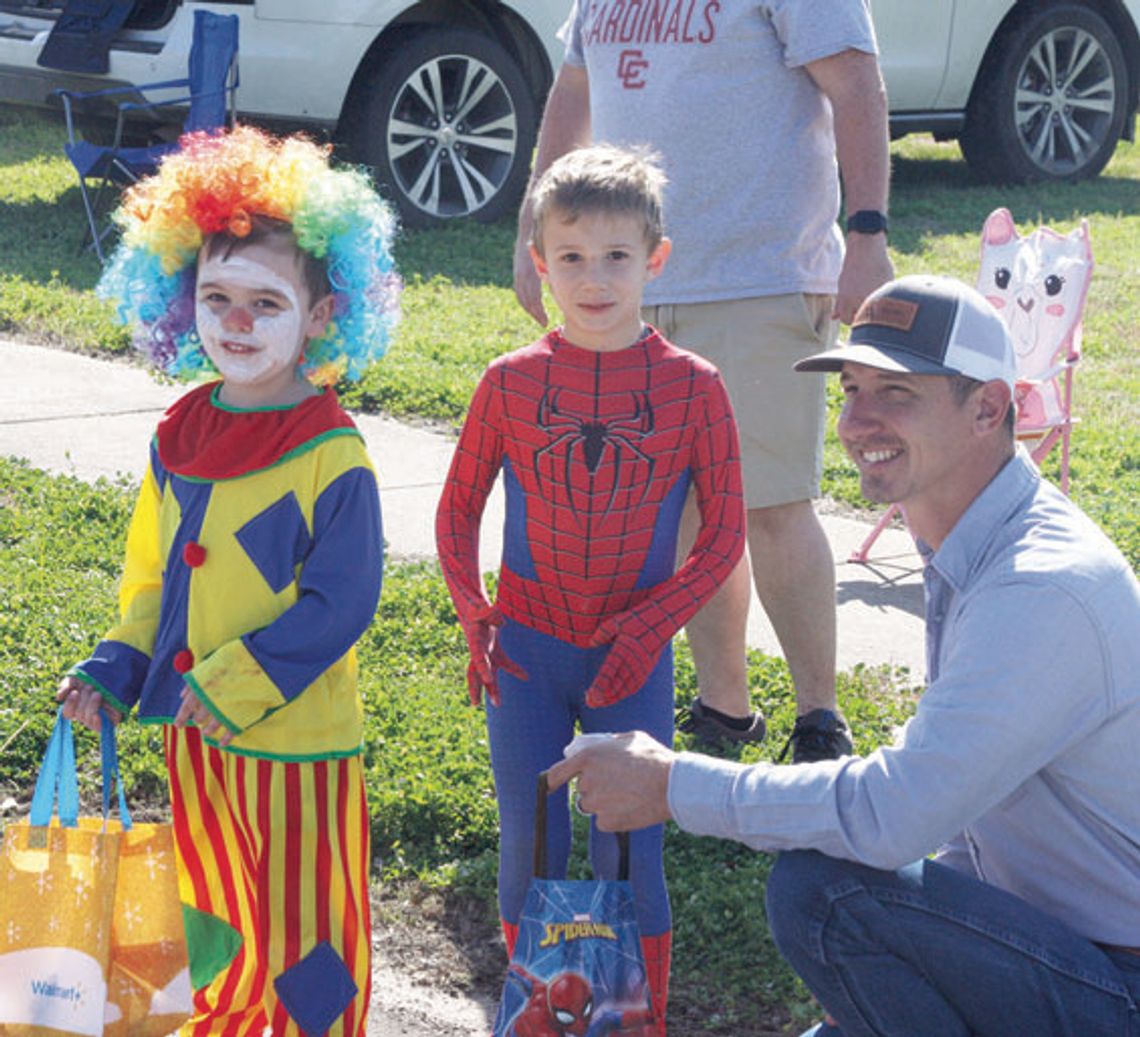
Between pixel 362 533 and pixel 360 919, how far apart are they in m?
0.69

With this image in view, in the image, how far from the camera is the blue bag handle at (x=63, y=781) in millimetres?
3234

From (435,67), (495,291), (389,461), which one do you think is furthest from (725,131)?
(435,67)

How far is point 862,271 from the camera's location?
4.46 m

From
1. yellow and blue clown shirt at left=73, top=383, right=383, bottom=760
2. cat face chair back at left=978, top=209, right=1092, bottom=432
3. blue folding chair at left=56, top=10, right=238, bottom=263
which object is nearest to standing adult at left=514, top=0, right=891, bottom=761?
yellow and blue clown shirt at left=73, top=383, right=383, bottom=760

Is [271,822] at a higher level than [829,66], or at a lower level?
lower

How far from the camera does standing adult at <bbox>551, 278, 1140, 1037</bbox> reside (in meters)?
2.81

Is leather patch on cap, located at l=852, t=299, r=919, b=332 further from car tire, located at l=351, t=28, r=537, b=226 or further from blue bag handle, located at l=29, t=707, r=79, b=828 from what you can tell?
car tire, located at l=351, t=28, r=537, b=226

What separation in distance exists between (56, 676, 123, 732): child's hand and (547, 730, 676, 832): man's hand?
861 mm

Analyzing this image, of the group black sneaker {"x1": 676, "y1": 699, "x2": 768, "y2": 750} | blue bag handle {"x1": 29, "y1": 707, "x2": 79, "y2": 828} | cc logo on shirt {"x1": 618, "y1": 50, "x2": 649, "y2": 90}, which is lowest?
black sneaker {"x1": 676, "y1": 699, "x2": 768, "y2": 750}

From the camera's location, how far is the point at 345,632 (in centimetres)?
329

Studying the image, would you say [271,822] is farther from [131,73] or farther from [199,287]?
[131,73]

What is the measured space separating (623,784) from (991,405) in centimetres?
81

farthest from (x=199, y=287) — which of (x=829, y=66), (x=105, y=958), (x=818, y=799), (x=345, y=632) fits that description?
(x=829, y=66)

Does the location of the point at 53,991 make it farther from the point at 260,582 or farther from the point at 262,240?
the point at 262,240
